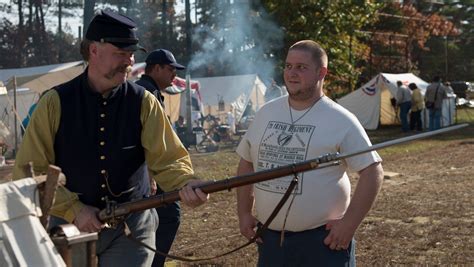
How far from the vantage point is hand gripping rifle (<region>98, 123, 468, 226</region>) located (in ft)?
11.0

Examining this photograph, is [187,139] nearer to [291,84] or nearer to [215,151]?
[215,151]

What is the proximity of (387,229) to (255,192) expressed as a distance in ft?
14.9

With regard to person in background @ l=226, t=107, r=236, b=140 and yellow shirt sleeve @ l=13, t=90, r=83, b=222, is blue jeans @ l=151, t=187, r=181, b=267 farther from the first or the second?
person in background @ l=226, t=107, r=236, b=140

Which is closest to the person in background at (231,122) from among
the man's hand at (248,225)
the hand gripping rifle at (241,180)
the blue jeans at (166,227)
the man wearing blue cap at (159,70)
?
the man wearing blue cap at (159,70)

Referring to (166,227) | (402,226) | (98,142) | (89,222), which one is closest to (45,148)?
(98,142)

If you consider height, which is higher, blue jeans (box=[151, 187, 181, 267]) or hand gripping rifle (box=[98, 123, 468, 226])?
hand gripping rifle (box=[98, 123, 468, 226])

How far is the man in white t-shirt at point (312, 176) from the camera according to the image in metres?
3.96

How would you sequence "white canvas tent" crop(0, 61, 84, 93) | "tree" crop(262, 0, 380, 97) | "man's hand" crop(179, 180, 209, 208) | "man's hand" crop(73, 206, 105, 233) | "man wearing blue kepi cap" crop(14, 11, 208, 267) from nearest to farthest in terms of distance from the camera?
"man's hand" crop(179, 180, 209, 208)
"man's hand" crop(73, 206, 105, 233)
"man wearing blue kepi cap" crop(14, 11, 208, 267)
"white canvas tent" crop(0, 61, 84, 93)
"tree" crop(262, 0, 380, 97)

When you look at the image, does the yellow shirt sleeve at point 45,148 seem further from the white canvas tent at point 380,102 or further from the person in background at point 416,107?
the white canvas tent at point 380,102

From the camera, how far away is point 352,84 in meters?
31.2

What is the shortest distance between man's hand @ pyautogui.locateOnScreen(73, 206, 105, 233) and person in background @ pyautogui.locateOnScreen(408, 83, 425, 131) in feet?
72.9

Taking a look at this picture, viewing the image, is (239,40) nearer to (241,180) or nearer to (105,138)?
(105,138)

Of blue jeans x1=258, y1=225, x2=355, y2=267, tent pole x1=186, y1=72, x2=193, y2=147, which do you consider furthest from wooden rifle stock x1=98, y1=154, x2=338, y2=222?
tent pole x1=186, y1=72, x2=193, y2=147

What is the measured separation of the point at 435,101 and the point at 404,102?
54.4 inches
